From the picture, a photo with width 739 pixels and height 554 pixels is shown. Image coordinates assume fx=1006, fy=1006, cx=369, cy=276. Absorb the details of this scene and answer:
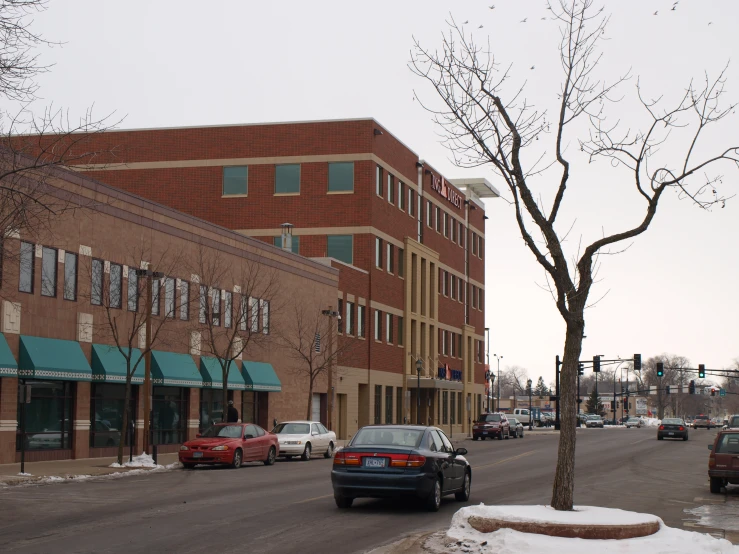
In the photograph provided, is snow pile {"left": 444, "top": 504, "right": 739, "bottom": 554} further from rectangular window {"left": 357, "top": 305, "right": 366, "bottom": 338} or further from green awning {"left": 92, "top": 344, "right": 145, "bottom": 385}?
rectangular window {"left": 357, "top": 305, "right": 366, "bottom": 338}

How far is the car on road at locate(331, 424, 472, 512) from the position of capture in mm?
17859

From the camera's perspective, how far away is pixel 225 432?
31438 millimetres

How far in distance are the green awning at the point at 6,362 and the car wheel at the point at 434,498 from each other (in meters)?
16.5

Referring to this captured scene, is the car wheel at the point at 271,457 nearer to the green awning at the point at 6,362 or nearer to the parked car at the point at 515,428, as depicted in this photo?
the green awning at the point at 6,362

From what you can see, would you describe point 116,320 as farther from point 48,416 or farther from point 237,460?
point 237,460

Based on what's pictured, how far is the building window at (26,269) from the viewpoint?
31359 mm

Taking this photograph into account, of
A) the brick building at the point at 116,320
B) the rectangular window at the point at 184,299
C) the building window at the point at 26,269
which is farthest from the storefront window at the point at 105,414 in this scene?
the building window at the point at 26,269

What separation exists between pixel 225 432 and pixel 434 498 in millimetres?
14368

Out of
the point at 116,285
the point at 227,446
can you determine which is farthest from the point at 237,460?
the point at 116,285

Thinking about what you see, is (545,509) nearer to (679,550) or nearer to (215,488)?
(679,550)

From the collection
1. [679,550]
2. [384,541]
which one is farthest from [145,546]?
[679,550]

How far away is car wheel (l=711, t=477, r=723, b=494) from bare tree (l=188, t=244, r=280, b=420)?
19.1 metres

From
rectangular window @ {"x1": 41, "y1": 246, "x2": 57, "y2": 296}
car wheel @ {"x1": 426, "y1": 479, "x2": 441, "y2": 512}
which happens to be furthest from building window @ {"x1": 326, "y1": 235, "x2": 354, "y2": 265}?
car wheel @ {"x1": 426, "y1": 479, "x2": 441, "y2": 512}

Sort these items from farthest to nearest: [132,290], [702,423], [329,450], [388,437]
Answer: [702,423], [329,450], [132,290], [388,437]
